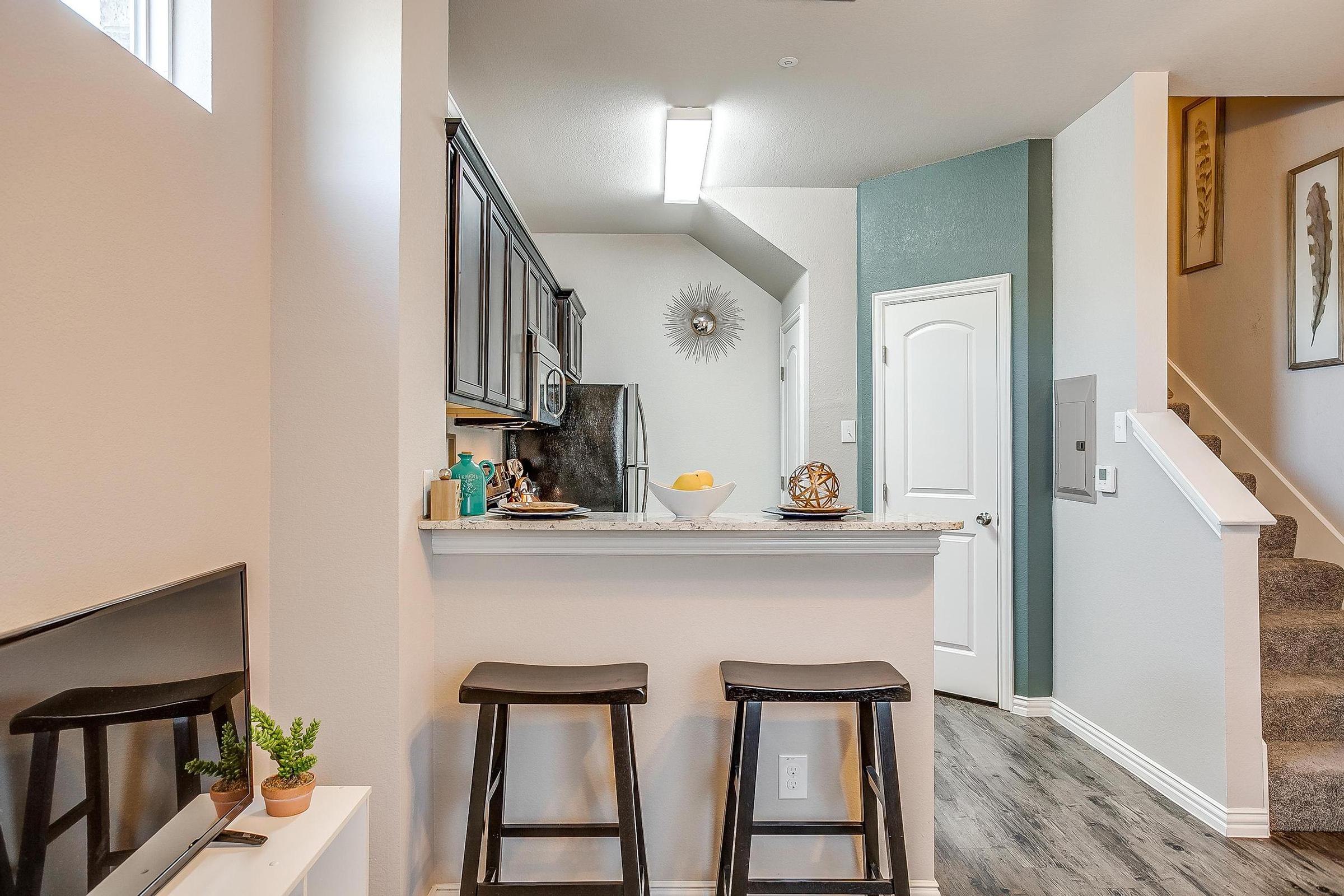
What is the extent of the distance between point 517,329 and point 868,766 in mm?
2105

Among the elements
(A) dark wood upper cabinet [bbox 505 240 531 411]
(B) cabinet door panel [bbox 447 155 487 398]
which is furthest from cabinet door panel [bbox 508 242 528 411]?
(B) cabinet door panel [bbox 447 155 487 398]

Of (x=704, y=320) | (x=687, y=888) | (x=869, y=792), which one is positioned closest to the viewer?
(x=869, y=792)

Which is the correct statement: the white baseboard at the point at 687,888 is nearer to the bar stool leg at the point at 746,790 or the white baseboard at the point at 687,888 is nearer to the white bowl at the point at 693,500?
the bar stool leg at the point at 746,790

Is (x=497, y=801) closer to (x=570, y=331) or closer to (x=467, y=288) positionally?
(x=467, y=288)

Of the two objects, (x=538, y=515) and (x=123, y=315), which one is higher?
(x=123, y=315)

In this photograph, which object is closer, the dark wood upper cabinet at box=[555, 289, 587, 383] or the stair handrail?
the stair handrail

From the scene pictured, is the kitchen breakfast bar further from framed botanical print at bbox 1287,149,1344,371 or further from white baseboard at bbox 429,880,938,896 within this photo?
framed botanical print at bbox 1287,149,1344,371

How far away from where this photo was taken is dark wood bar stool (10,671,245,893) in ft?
2.84

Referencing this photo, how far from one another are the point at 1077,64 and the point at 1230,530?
176cm

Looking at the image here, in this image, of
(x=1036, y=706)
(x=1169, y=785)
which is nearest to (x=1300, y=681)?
(x=1169, y=785)

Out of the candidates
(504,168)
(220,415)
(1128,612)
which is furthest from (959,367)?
(220,415)

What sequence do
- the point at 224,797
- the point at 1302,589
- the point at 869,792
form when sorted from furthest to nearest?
the point at 1302,589, the point at 869,792, the point at 224,797

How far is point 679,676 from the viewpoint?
6.30 feet

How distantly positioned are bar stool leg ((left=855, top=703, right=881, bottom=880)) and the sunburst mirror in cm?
340
